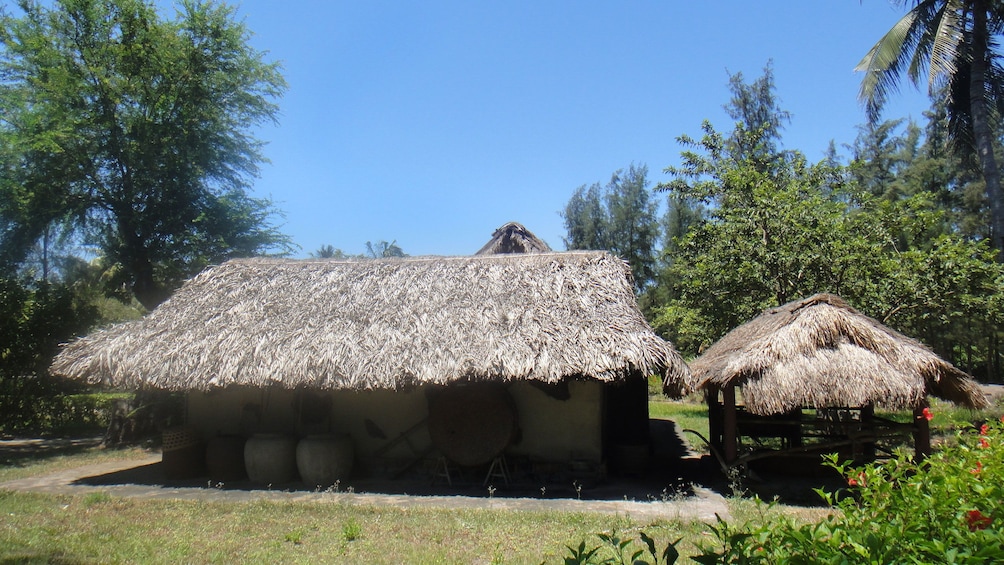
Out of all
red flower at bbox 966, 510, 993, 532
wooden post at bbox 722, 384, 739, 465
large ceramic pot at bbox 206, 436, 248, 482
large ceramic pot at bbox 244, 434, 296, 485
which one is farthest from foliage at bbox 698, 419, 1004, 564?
large ceramic pot at bbox 206, 436, 248, 482

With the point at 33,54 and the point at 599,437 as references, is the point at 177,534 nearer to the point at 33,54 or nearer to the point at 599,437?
the point at 599,437

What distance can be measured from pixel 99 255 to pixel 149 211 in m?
2.33

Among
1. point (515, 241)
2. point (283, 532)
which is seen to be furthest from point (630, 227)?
point (283, 532)

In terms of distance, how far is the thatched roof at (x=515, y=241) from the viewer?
16.0 m

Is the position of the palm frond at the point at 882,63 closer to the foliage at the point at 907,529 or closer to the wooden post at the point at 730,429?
the wooden post at the point at 730,429

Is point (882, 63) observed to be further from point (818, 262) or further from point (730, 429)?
point (730, 429)

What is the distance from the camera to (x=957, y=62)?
14.5 meters

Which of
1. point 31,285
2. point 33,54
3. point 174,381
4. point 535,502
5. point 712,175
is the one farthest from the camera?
point 712,175

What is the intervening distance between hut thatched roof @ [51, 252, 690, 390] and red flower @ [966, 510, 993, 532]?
5.69 m

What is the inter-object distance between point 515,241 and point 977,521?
46.5ft

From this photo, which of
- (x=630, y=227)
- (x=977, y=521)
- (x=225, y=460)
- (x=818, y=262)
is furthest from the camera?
(x=630, y=227)

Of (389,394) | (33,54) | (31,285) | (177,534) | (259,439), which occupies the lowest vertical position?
(177,534)

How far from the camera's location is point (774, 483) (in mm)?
9094

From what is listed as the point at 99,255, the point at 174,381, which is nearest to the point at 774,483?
the point at 174,381
